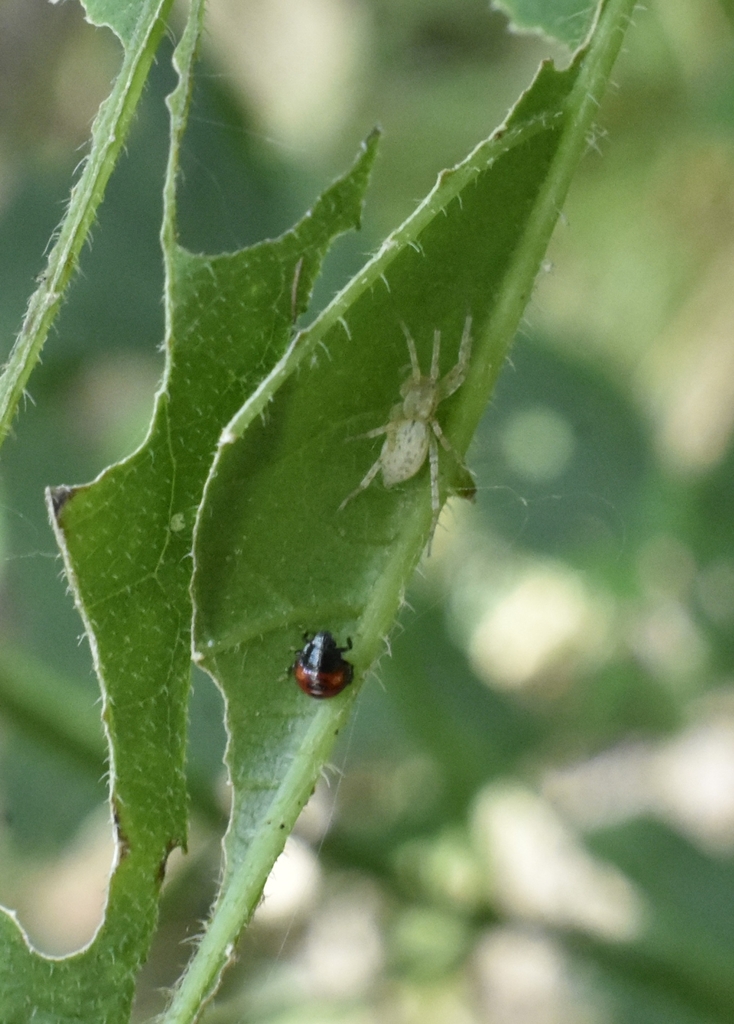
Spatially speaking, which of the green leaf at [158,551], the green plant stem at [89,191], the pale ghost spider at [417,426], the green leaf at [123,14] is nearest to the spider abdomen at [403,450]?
the pale ghost spider at [417,426]

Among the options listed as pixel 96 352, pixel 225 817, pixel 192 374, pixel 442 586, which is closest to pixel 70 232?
pixel 192 374

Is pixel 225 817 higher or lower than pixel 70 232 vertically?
lower

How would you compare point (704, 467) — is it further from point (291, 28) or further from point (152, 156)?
point (291, 28)

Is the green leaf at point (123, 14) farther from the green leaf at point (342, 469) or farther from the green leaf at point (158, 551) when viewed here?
the green leaf at point (342, 469)

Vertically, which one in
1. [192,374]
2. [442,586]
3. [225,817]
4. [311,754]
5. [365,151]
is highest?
[365,151]

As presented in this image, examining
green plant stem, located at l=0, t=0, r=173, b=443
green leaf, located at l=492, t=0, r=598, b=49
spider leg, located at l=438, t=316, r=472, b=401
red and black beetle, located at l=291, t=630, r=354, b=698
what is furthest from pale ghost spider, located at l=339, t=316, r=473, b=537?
green leaf, located at l=492, t=0, r=598, b=49

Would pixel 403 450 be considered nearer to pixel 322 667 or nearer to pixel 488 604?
pixel 322 667

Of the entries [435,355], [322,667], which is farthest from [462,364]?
[322,667]
